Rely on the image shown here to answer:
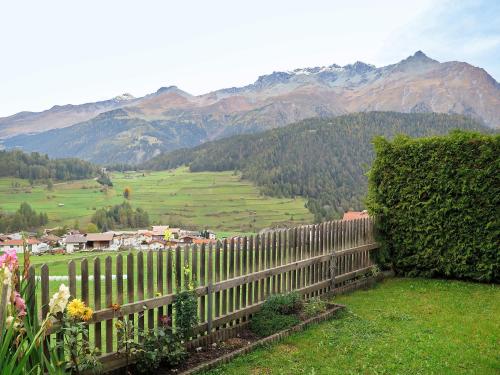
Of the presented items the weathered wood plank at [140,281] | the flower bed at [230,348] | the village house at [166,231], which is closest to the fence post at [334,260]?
the flower bed at [230,348]

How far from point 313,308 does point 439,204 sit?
5559mm

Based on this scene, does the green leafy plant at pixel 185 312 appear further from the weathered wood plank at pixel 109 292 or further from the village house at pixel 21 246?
the village house at pixel 21 246

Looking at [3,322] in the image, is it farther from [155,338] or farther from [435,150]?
[435,150]

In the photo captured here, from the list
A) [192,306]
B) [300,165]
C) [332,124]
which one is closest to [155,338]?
[192,306]

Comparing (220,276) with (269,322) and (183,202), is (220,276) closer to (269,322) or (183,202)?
(269,322)

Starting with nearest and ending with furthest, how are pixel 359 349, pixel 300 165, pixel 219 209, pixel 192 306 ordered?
1. pixel 192 306
2. pixel 359 349
3. pixel 219 209
4. pixel 300 165

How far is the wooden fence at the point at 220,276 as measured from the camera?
529 centimetres

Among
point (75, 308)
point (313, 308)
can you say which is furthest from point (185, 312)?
point (313, 308)

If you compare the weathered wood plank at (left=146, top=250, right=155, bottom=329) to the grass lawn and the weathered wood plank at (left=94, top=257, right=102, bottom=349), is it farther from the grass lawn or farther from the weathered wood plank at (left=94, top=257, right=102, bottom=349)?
the grass lawn

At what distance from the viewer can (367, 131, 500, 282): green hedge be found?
36.0ft

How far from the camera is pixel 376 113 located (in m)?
154

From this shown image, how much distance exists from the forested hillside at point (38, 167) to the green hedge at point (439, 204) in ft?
452

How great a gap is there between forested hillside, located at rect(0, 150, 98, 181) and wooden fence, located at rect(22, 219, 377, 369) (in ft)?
455

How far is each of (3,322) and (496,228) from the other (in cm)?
1111
